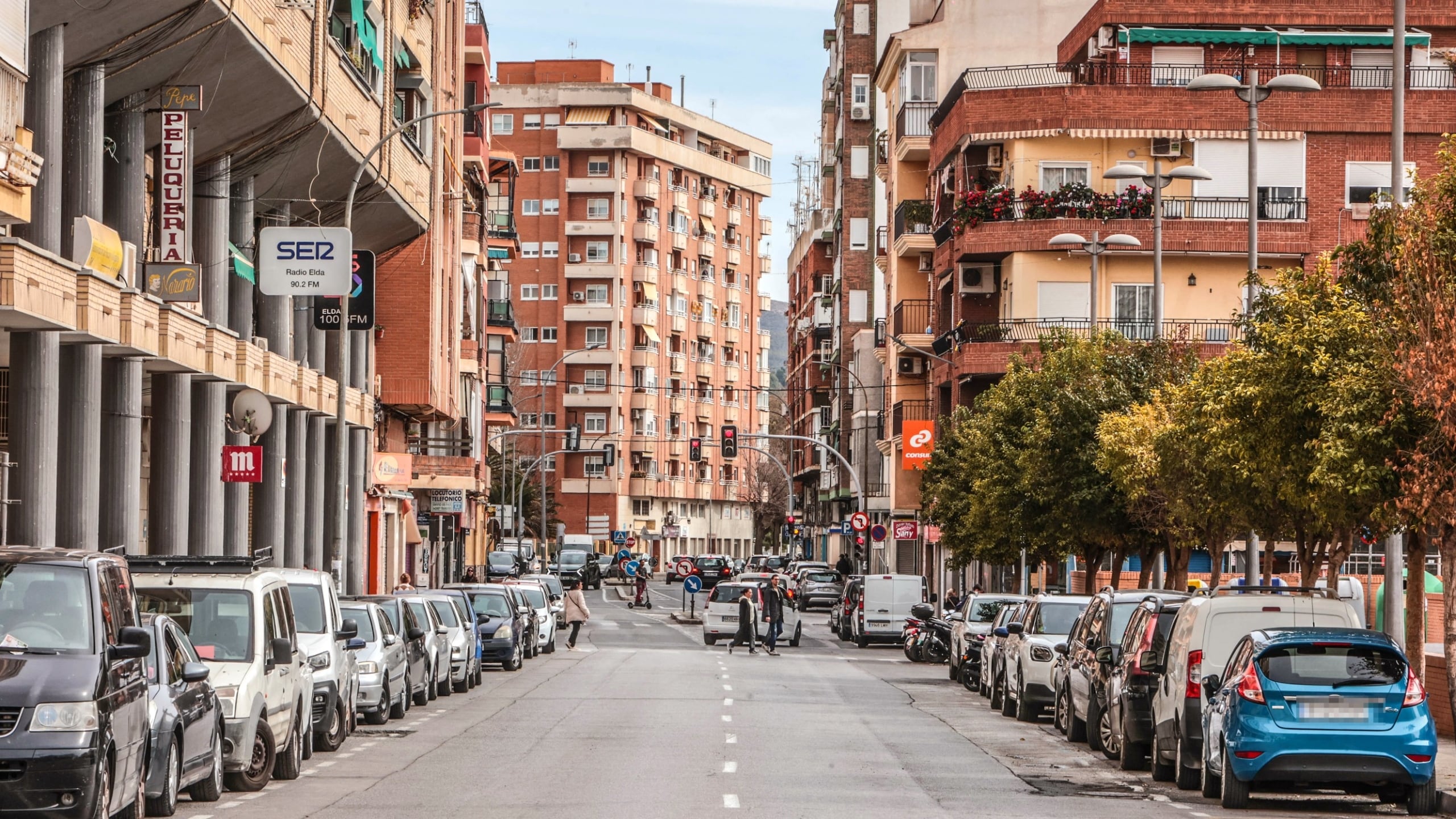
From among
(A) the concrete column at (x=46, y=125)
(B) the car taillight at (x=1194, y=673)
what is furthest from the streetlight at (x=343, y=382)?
(B) the car taillight at (x=1194, y=673)

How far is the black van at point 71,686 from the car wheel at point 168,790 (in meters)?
0.60

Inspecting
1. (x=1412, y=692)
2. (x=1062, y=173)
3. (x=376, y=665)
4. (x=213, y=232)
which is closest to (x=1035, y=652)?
(x=376, y=665)

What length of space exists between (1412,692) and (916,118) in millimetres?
57601

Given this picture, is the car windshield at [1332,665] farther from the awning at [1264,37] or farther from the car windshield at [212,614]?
the awning at [1264,37]

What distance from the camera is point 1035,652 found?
28234 mm

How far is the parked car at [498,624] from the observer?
39531mm

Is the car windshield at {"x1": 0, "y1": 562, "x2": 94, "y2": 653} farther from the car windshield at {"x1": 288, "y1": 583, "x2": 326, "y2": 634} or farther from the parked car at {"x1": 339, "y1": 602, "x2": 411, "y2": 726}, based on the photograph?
the parked car at {"x1": 339, "y1": 602, "x2": 411, "y2": 726}

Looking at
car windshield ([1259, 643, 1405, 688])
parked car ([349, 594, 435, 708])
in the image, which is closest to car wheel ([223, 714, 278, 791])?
car windshield ([1259, 643, 1405, 688])

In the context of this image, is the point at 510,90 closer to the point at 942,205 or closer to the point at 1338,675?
the point at 942,205

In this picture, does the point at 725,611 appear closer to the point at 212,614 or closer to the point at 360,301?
the point at 360,301

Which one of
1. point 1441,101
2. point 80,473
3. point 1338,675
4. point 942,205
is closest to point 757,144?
point 942,205

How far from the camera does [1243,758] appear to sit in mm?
16578

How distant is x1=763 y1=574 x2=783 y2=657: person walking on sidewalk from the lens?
1870 inches

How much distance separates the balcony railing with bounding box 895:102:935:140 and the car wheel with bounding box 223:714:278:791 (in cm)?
5670
